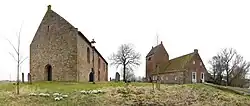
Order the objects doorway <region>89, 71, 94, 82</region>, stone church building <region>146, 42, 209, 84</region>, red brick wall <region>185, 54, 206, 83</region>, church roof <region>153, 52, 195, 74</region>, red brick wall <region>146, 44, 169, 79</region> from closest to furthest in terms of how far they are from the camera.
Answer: doorway <region>89, 71, 94, 82</region> < red brick wall <region>185, 54, 206, 83</region> < stone church building <region>146, 42, 209, 84</region> < church roof <region>153, 52, 195, 74</region> < red brick wall <region>146, 44, 169, 79</region>

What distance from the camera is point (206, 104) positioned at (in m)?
27.0

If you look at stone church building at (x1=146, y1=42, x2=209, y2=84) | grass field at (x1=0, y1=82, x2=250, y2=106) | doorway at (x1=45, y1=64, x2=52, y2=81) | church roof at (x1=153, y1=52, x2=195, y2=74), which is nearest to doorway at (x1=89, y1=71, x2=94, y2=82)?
doorway at (x1=45, y1=64, x2=52, y2=81)

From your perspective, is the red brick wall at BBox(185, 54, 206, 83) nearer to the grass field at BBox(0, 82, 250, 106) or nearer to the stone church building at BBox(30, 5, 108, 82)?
the stone church building at BBox(30, 5, 108, 82)

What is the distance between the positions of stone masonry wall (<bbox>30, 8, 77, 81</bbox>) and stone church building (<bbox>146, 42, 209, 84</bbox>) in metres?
14.4

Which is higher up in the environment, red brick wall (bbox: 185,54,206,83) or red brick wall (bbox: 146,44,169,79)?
red brick wall (bbox: 146,44,169,79)

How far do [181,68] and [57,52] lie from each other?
2601 centimetres

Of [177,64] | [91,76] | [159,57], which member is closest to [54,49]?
[91,76]

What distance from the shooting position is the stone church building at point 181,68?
196 feet

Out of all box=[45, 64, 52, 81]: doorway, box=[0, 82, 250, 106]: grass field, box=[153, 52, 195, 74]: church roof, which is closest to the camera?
box=[0, 82, 250, 106]: grass field

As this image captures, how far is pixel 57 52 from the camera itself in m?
44.7

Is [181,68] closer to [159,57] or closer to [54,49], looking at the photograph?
[159,57]

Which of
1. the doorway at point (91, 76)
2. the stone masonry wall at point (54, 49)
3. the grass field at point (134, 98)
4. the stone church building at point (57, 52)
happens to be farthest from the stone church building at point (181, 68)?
the grass field at point (134, 98)

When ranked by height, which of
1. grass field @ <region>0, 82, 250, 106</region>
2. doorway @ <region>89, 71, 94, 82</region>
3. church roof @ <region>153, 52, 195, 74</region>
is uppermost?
church roof @ <region>153, 52, 195, 74</region>

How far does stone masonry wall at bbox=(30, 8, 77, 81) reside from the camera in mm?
43844
